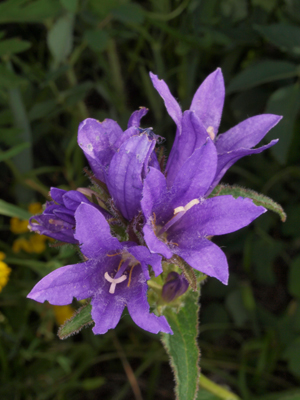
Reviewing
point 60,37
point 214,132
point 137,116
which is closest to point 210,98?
point 214,132

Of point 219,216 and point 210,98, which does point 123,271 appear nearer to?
point 219,216

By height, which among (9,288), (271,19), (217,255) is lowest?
(9,288)

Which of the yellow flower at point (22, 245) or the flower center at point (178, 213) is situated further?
the yellow flower at point (22, 245)

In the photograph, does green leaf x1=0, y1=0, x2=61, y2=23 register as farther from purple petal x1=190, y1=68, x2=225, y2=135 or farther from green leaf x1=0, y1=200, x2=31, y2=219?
purple petal x1=190, y1=68, x2=225, y2=135

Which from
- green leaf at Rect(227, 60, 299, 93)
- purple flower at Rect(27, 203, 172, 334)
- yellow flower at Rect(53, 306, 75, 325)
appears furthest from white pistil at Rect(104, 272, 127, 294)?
yellow flower at Rect(53, 306, 75, 325)

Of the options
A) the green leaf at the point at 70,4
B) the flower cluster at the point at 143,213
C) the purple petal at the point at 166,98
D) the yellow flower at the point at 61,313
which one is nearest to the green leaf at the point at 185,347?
the flower cluster at the point at 143,213

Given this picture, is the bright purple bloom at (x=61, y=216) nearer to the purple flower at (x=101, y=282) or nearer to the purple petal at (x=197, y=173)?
the purple flower at (x=101, y=282)

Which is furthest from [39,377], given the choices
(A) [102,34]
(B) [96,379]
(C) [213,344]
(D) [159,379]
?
(A) [102,34]

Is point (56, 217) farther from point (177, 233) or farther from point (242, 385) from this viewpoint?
point (242, 385)
